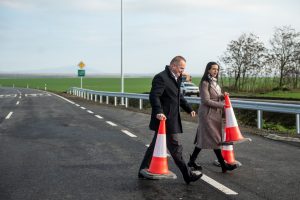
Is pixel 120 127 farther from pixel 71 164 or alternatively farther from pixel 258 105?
pixel 71 164

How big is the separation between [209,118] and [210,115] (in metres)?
0.05

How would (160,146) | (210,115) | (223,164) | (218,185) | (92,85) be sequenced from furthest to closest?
(92,85)
(210,115)
(223,164)
(160,146)
(218,185)

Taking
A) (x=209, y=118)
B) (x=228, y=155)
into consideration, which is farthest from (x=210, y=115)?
(x=228, y=155)

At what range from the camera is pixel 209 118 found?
674 cm

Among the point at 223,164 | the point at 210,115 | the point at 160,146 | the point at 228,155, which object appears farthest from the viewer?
the point at 228,155

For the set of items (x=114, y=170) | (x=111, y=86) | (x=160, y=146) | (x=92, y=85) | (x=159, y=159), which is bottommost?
(x=114, y=170)

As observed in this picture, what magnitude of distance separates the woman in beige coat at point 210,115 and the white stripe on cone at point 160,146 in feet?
2.68

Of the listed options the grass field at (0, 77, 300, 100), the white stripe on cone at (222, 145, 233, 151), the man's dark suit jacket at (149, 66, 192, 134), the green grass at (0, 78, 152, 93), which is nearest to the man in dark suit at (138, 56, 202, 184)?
the man's dark suit jacket at (149, 66, 192, 134)

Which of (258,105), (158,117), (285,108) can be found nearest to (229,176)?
(158,117)

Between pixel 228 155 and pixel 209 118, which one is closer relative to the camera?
pixel 209 118

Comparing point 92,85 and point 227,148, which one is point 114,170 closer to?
point 227,148

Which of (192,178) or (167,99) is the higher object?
(167,99)

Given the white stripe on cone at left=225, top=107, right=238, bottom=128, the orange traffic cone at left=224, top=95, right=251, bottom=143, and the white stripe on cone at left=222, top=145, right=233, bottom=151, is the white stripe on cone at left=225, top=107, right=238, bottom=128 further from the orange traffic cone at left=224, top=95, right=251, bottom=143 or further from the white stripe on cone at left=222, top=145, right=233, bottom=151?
the white stripe on cone at left=222, top=145, right=233, bottom=151

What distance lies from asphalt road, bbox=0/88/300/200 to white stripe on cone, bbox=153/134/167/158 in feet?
1.27
